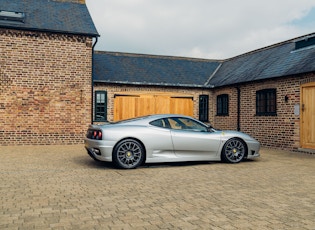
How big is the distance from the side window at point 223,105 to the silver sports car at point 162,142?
25.9 ft

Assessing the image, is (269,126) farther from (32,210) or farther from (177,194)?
(32,210)

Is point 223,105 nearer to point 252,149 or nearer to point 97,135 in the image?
point 252,149

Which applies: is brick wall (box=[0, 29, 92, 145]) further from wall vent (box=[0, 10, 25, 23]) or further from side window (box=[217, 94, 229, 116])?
side window (box=[217, 94, 229, 116])

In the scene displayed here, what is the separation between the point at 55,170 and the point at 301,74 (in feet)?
30.3

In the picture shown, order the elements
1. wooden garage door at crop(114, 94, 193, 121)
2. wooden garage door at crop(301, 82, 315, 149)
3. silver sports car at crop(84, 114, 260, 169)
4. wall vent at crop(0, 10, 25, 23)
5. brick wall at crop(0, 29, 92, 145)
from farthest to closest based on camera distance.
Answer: wooden garage door at crop(114, 94, 193, 121)
wall vent at crop(0, 10, 25, 23)
brick wall at crop(0, 29, 92, 145)
wooden garage door at crop(301, 82, 315, 149)
silver sports car at crop(84, 114, 260, 169)

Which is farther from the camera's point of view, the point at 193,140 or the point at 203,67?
the point at 203,67

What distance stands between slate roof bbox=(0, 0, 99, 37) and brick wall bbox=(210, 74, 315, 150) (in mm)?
7412

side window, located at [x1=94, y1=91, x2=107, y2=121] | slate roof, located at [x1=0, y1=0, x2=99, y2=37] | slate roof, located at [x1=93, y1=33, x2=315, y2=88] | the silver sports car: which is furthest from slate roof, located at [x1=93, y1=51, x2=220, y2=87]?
the silver sports car

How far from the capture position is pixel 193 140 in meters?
8.23

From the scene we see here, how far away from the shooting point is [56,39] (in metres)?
13.6

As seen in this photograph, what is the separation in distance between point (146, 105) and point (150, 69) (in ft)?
9.23

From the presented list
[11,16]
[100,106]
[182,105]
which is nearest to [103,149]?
[100,106]

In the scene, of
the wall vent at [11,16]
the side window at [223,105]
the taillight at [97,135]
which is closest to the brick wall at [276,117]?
the side window at [223,105]

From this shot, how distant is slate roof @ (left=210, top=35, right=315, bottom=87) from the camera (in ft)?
40.5
